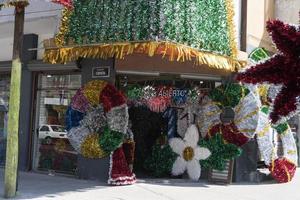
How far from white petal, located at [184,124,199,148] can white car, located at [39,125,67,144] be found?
9.86ft

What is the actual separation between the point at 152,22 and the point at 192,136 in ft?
13.0

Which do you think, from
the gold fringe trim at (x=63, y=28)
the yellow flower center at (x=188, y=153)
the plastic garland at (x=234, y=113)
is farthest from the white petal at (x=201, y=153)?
the gold fringe trim at (x=63, y=28)

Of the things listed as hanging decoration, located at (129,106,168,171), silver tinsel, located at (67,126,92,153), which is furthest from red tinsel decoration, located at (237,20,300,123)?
hanging decoration, located at (129,106,168,171)

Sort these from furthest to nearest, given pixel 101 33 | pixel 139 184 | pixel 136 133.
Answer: pixel 136 133 → pixel 139 184 → pixel 101 33

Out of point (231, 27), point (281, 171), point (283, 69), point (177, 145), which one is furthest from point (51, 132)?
point (283, 69)

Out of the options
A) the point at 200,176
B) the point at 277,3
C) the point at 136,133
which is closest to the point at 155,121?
the point at 136,133

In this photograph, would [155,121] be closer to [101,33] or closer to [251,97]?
[251,97]

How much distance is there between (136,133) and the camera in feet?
42.2

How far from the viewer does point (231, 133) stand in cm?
1162

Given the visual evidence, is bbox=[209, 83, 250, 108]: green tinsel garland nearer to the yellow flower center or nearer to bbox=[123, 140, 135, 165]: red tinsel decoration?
the yellow flower center

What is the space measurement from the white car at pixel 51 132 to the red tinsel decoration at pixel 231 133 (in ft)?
12.1

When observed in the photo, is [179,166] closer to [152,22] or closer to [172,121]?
[172,121]

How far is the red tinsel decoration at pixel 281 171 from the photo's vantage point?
1206cm

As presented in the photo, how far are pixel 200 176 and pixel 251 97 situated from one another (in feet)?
7.40
